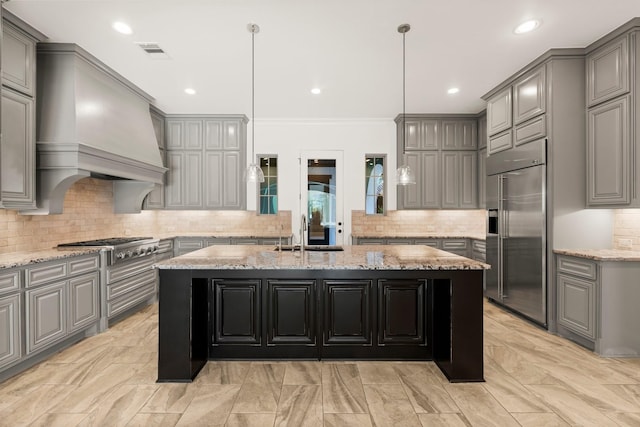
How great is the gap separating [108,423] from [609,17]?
198 inches

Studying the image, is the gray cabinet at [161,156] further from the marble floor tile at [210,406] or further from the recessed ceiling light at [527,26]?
the recessed ceiling light at [527,26]

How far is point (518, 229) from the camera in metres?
4.12

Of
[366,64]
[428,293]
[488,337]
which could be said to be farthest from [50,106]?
[488,337]

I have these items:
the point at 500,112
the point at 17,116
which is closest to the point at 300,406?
the point at 17,116

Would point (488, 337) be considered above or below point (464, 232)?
below

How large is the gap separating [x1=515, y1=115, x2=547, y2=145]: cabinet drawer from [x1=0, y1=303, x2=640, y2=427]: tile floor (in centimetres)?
228

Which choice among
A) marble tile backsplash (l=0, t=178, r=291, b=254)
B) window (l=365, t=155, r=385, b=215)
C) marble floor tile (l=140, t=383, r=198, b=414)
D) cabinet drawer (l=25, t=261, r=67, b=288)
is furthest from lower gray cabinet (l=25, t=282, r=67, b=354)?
window (l=365, t=155, r=385, b=215)

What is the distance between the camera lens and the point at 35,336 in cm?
290

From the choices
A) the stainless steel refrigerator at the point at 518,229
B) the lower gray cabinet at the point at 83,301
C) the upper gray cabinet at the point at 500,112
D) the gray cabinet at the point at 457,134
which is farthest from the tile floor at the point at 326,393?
the gray cabinet at the point at 457,134

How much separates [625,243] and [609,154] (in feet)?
3.17

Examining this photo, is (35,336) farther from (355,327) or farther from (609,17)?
(609,17)

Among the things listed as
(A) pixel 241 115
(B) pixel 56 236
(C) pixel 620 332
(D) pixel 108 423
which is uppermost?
(A) pixel 241 115

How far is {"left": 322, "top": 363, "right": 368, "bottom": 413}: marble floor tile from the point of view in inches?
91.2

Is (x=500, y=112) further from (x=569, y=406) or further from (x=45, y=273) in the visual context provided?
(x=45, y=273)
